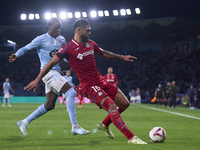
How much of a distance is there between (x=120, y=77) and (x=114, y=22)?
290 inches

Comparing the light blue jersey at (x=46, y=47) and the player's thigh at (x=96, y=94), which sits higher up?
the light blue jersey at (x=46, y=47)

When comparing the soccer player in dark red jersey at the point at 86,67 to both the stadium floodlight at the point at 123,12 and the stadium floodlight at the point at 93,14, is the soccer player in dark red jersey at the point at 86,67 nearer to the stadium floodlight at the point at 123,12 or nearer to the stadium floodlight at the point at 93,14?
the stadium floodlight at the point at 123,12

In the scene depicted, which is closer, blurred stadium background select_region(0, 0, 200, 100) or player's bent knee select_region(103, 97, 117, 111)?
player's bent knee select_region(103, 97, 117, 111)

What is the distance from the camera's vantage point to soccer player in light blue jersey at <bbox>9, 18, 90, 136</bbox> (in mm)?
5746

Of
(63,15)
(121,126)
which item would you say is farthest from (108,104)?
(63,15)

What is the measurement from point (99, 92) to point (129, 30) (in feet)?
107

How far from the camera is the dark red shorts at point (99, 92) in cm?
480

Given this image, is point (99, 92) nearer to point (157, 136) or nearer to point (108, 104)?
point (108, 104)

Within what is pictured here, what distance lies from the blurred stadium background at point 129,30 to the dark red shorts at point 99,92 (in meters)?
25.2

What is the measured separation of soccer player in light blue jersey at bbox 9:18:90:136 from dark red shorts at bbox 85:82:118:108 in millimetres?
855

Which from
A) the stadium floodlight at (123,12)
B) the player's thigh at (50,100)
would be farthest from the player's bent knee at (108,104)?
the stadium floodlight at (123,12)

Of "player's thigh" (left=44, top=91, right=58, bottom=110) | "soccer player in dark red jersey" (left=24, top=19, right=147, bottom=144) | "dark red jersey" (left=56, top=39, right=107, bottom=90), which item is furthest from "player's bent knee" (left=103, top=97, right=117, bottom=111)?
"player's thigh" (left=44, top=91, right=58, bottom=110)

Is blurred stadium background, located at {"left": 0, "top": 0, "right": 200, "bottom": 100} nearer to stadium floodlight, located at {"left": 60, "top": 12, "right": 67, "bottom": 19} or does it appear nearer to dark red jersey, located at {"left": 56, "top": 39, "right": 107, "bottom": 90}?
stadium floodlight, located at {"left": 60, "top": 12, "right": 67, "bottom": 19}

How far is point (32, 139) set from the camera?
546 cm
